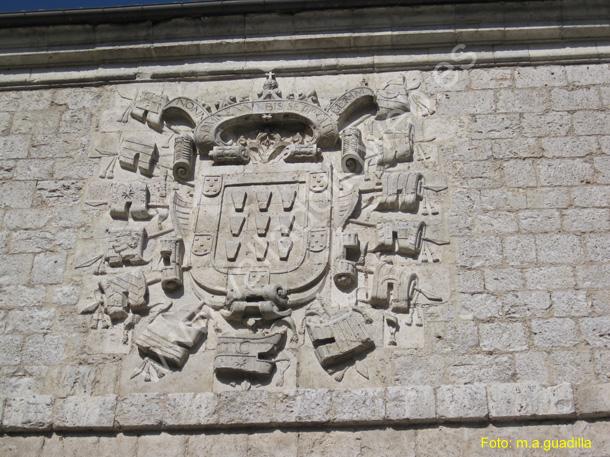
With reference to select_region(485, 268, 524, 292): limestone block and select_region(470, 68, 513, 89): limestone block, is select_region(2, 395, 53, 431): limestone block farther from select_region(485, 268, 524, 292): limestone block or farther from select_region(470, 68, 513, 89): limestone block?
select_region(470, 68, 513, 89): limestone block

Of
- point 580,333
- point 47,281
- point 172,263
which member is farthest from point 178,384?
point 580,333

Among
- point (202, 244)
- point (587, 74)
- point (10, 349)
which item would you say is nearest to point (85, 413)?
point (10, 349)

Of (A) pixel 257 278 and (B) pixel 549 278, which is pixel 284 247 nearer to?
(A) pixel 257 278

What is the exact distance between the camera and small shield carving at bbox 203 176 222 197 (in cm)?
563

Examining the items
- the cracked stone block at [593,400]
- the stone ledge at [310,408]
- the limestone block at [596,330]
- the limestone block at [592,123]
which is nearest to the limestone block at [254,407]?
the stone ledge at [310,408]

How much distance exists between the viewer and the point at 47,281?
543 cm

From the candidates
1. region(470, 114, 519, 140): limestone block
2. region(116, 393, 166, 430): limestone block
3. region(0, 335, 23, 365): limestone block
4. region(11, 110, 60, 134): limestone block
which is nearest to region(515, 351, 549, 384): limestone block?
region(470, 114, 519, 140): limestone block

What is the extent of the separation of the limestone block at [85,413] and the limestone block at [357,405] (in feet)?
3.61

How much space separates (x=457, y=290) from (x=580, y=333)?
647 millimetres

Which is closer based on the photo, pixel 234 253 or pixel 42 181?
pixel 234 253

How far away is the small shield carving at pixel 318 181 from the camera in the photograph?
18.3 ft

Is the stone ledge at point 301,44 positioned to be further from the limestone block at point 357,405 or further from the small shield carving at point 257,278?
the limestone block at point 357,405

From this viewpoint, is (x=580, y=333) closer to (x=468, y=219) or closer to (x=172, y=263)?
(x=468, y=219)

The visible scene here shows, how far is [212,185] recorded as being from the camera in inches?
223
